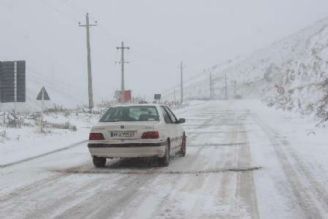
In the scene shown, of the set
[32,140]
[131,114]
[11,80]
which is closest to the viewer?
[131,114]

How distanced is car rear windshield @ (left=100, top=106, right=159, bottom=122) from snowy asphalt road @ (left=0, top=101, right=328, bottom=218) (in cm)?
105

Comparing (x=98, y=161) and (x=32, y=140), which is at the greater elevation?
(x=32, y=140)

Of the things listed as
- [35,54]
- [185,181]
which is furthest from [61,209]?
[35,54]

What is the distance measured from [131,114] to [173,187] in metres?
4.14

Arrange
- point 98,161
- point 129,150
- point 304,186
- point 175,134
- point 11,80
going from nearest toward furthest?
point 304,186, point 129,150, point 98,161, point 175,134, point 11,80

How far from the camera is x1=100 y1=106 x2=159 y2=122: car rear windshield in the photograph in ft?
49.7

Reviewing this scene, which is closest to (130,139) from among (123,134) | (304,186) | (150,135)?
(123,134)

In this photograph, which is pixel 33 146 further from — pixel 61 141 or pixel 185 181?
pixel 185 181

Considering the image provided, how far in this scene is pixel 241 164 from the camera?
14836mm

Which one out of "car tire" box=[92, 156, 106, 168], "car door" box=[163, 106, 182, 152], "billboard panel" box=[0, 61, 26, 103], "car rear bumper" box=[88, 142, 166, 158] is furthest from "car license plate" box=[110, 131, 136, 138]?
"billboard panel" box=[0, 61, 26, 103]


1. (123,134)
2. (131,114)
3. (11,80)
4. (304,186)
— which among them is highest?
(11,80)

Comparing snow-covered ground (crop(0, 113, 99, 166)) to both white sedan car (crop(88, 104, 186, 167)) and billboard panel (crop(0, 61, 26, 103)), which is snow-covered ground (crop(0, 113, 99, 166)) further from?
white sedan car (crop(88, 104, 186, 167))

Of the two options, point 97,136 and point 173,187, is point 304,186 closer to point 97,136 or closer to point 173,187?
point 173,187

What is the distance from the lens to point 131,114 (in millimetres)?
15297
